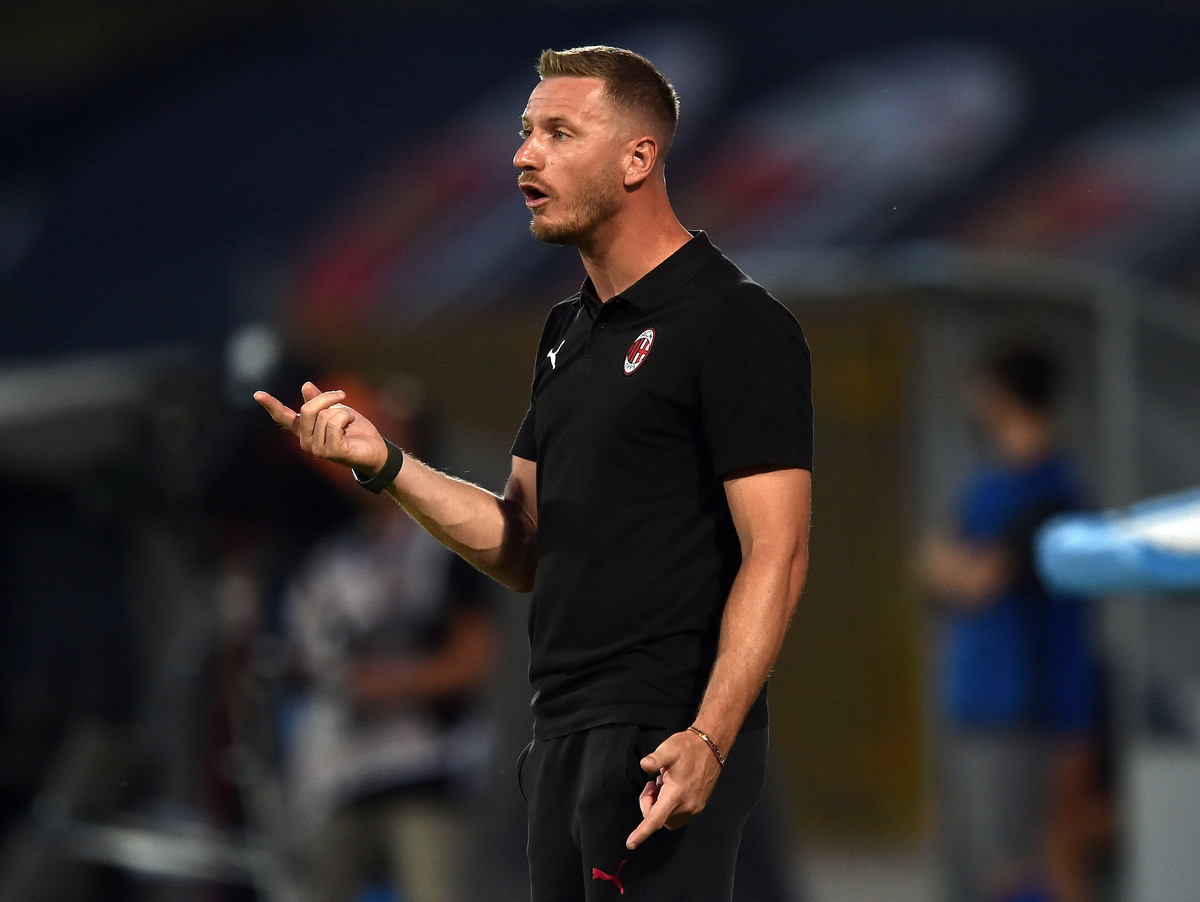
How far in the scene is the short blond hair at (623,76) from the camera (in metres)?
2.15

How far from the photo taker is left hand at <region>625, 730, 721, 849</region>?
188cm

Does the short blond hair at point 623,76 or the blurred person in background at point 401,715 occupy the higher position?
the short blond hair at point 623,76

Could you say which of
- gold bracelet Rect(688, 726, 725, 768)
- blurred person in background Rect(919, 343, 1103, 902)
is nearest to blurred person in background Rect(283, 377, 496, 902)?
blurred person in background Rect(919, 343, 1103, 902)

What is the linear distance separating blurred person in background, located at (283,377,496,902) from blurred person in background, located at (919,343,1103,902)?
1464mm

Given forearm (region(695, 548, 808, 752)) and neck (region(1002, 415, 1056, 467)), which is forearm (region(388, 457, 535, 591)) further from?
neck (region(1002, 415, 1056, 467))

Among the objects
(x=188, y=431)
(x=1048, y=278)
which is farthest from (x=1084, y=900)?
(x=188, y=431)

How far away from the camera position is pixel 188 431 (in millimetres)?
5879

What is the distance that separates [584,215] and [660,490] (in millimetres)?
366

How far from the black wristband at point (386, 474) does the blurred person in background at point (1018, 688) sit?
10.3 feet

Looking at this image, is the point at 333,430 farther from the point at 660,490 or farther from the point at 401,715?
the point at 401,715

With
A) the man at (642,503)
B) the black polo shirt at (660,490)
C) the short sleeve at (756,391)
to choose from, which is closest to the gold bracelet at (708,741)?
the man at (642,503)

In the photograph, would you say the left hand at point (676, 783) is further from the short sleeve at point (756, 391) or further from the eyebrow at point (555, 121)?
the eyebrow at point (555, 121)

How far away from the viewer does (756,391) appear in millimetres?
2021

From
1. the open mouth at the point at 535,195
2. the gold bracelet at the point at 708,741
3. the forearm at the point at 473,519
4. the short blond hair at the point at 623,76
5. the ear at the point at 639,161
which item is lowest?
the gold bracelet at the point at 708,741
